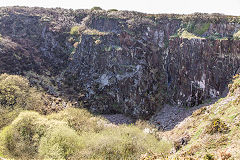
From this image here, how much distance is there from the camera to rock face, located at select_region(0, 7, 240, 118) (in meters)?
27.7

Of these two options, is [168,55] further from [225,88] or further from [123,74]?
[225,88]

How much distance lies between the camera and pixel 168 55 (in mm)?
32938

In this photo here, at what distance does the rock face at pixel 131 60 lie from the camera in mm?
27719

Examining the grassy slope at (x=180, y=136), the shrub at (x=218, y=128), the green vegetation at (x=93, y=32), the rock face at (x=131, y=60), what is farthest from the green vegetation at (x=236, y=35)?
the green vegetation at (x=93, y=32)

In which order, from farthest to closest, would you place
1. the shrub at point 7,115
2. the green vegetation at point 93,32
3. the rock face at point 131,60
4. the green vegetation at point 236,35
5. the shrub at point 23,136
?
the green vegetation at point 93,32, the rock face at point 131,60, the green vegetation at point 236,35, the shrub at point 7,115, the shrub at point 23,136

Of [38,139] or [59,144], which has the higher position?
[59,144]

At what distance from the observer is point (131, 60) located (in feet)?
111

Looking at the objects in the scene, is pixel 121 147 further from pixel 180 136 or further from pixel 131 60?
pixel 131 60

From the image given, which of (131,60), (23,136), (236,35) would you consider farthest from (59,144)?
(236,35)

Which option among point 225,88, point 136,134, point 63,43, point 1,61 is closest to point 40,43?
point 63,43

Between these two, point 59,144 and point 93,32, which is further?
point 93,32

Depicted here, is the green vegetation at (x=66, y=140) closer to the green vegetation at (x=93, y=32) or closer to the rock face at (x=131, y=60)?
the rock face at (x=131, y=60)

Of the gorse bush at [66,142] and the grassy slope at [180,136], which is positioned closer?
the grassy slope at [180,136]

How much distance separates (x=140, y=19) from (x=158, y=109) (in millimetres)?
18731
